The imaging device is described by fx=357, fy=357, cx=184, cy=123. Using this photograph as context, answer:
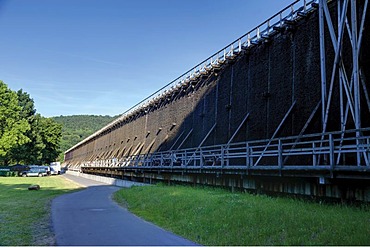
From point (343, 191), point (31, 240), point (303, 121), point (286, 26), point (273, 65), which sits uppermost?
point (286, 26)

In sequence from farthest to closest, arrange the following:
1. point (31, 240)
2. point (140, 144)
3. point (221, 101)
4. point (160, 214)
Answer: point (140, 144) → point (221, 101) → point (160, 214) → point (31, 240)

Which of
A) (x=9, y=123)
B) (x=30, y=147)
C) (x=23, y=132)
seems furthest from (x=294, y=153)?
(x=30, y=147)

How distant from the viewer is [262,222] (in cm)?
882

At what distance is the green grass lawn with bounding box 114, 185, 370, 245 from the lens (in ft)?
23.7

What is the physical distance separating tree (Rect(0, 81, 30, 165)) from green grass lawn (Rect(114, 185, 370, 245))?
145ft

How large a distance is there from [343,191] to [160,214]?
6.09 metres

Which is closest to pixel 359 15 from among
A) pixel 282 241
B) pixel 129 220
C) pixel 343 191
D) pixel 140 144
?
pixel 343 191

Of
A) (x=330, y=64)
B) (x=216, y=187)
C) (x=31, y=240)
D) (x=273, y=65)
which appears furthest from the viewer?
(x=273, y=65)

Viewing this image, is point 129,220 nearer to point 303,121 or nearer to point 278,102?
point 303,121

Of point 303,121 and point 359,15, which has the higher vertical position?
point 359,15

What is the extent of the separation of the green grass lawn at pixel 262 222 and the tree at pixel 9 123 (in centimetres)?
4411

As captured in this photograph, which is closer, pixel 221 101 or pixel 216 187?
pixel 216 187

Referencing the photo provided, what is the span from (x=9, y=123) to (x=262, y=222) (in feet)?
167

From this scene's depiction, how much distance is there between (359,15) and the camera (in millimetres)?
14883
